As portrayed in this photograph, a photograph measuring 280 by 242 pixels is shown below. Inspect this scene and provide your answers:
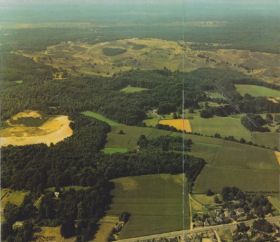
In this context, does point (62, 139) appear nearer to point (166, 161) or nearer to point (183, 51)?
point (166, 161)

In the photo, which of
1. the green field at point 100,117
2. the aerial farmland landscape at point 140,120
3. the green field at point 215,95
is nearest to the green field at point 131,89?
the aerial farmland landscape at point 140,120

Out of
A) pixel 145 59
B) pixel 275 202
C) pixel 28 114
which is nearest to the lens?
pixel 275 202

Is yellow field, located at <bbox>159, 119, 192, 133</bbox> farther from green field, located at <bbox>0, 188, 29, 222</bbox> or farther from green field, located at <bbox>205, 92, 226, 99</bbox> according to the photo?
green field, located at <bbox>0, 188, 29, 222</bbox>

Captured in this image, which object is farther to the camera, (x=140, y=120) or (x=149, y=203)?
(x=140, y=120)

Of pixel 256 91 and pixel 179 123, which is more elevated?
pixel 256 91

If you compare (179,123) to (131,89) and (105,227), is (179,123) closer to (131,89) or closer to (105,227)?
(131,89)

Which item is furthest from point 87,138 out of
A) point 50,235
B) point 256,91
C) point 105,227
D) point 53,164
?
point 256,91

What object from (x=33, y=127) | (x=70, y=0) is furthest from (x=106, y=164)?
(x=70, y=0)

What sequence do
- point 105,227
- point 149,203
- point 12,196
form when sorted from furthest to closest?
1. point 149,203
2. point 12,196
3. point 105,227

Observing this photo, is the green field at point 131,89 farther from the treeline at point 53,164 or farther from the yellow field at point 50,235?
the yellow field at point 50,235
